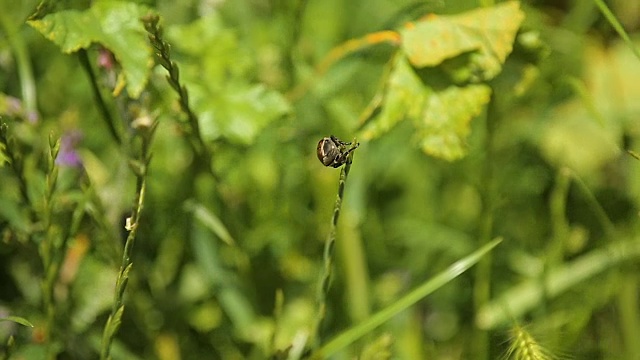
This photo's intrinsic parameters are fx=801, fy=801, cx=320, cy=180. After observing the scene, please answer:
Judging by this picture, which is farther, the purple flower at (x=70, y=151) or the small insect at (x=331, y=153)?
the purple flower at (x=70, y=151)

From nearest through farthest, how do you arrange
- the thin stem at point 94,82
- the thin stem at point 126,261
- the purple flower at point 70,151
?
the thin stem at point 126,261 < the thin stem at point 94,82 < the purple flower at point 70,151

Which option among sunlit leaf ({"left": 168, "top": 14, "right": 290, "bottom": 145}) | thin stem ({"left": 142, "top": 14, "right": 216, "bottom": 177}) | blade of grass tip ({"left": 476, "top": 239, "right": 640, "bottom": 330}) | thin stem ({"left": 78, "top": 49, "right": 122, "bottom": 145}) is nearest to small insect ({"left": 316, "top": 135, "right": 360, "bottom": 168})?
thin stem ({"left": 142, "top": 14, "right": 216, "bottom": 177})

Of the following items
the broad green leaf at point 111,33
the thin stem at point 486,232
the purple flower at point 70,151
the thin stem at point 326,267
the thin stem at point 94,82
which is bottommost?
the thin stem at point 486,232

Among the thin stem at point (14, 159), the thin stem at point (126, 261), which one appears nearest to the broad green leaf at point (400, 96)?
A: the thin stem at point (126, 261)

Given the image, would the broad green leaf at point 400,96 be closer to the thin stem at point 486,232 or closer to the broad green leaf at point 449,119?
the broad green leaf at point 449,119

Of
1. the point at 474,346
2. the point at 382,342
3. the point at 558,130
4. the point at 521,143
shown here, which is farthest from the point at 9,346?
the point at 558,130

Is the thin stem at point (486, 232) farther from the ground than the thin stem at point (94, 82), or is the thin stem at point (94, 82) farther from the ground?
the thin stem at point (94, 82)

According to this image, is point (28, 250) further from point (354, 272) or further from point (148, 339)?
point (354, 272)

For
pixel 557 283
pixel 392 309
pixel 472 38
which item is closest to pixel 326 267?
pixel 392 309

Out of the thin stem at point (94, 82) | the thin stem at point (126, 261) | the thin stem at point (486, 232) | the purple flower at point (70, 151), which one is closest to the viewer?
the thin stem at point (126, 261)
